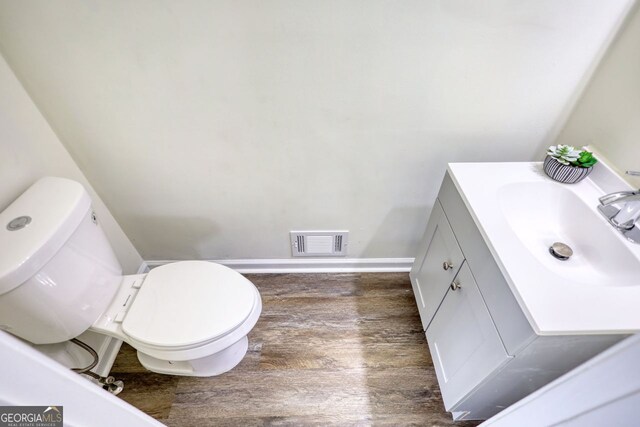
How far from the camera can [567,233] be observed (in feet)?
3.25

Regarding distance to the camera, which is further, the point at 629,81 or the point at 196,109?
the point at 196,109

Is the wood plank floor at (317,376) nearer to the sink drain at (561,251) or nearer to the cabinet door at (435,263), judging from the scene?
the cabinet door at (435,263)

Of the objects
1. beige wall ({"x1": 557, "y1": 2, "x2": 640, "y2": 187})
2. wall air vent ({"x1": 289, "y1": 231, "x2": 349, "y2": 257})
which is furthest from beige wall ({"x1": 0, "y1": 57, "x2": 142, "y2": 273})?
beige wall ({"x1": 557, "y1": 2, "x2": 640, "y2": 187})

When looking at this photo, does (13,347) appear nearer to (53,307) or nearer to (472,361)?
(53,307)

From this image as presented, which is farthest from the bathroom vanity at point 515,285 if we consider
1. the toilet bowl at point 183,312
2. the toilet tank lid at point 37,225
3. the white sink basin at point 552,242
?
the toilet tank lid at point 37,225

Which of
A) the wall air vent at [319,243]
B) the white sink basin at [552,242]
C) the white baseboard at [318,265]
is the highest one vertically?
the white sink basin at [552,242]

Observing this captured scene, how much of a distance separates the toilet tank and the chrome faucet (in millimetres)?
1535

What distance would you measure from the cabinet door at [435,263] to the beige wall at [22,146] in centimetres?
142

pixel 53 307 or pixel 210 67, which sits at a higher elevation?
pixel 210 67

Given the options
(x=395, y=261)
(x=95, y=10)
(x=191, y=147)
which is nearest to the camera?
(x=95, y=10)

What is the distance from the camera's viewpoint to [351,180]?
129 centimetres

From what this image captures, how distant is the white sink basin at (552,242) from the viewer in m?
0.69

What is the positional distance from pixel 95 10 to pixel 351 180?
975 millimetres

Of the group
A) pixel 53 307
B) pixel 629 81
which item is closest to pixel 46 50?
pixel 53 307
